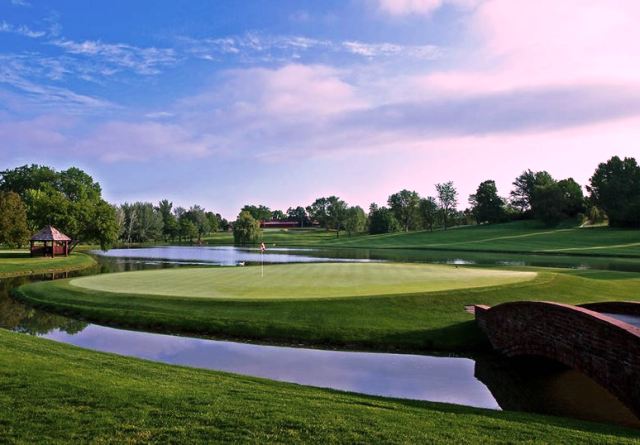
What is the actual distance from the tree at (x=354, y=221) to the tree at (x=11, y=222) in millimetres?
101124

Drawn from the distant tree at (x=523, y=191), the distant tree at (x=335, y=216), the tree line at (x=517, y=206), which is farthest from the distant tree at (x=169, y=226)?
the distant tree at (x=523, y=191)

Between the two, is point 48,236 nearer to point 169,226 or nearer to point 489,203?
point 169,226

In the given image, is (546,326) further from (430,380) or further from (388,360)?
(388,360)

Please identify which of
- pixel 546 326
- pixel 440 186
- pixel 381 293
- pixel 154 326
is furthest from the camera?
pixel 440 186

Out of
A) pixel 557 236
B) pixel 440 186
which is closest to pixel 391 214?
pixel 440 186

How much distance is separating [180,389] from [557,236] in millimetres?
92847

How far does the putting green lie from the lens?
21.8 meters

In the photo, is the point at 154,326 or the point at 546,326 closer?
the point at 546,326

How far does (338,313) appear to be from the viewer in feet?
58.7

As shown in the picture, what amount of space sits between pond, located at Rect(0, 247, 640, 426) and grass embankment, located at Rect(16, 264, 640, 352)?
2.66 feet

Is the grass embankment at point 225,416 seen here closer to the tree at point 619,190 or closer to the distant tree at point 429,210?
the tree at point 619,190

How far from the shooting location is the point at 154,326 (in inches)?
719

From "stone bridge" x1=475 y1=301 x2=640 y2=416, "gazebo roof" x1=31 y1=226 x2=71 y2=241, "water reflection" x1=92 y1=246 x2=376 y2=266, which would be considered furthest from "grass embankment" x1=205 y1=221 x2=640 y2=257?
"gazebo roof" x1=31 y1=226 x2=71 y2=241

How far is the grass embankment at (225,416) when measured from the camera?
6.43 metres
